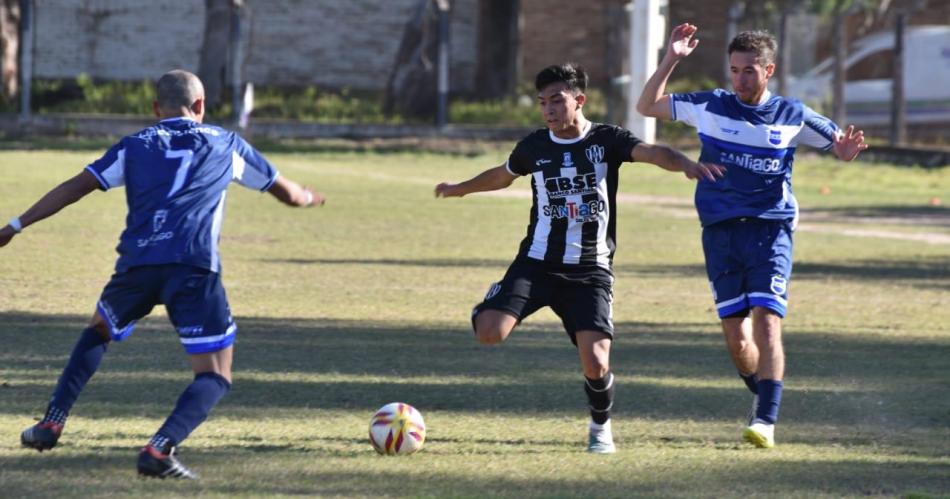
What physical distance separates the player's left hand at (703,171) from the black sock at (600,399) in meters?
0.99

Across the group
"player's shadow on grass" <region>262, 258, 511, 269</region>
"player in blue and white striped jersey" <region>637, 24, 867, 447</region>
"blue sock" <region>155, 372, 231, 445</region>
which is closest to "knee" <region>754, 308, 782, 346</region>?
"player in blue and white striped jersey" <region>637, 24, 867, 447</region>

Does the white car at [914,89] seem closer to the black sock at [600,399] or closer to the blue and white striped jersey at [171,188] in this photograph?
the black sock at [600,399]

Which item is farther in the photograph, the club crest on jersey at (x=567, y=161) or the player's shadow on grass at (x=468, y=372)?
the player's shadow on grass at (x=468, y=372)

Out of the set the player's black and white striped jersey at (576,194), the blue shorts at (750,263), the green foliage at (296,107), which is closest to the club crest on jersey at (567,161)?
the player's black and white striped jersey at (576,194)

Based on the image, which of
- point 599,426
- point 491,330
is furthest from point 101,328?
point 599,426

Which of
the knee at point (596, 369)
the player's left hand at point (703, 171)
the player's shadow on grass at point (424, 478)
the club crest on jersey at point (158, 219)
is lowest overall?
the player's shadow on grass at point (424, 478)

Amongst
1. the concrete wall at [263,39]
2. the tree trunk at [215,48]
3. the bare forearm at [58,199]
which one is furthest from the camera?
the concrete wall at [263,39]

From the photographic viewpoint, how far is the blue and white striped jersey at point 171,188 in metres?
6.43

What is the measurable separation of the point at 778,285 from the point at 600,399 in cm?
114

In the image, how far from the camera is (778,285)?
7.73 metres

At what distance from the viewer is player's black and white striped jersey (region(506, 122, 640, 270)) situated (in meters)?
7.46

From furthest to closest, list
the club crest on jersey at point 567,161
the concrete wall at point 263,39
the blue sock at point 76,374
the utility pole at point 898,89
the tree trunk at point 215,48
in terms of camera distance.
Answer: the concrete wall at point 263,39
the tree trunk at point 215,48
the utility pole at point 898,89
the club crest on jersey at point 567,161
the blue sock at point 76,374

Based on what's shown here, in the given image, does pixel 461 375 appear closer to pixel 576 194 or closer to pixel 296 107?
pixel 576 194

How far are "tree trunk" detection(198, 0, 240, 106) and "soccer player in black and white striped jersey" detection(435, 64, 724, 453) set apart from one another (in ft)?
86.9
